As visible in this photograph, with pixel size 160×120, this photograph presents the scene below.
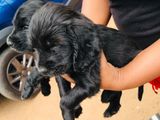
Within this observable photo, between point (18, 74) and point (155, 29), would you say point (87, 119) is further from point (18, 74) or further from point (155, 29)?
point (155, 29)

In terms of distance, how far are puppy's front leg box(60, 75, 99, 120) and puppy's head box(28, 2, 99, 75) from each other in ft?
0.42

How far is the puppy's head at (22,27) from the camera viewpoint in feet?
4.98

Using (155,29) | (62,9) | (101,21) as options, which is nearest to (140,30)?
(155,29)

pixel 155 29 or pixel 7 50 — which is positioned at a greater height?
pixel 155 29

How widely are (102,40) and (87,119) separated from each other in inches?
73.6

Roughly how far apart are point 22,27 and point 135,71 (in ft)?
1.58

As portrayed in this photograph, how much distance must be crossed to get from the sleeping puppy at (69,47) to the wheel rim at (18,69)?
1.91m

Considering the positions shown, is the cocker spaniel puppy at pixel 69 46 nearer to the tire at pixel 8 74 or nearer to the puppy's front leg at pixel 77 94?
the puppy's front leg at pixel 77 94

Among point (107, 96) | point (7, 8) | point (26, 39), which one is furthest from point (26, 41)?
point (7, 8)

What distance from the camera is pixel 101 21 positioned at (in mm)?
1917

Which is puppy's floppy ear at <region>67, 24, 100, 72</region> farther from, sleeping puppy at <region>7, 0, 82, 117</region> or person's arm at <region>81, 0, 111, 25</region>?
person's arm at <region>81, 0, 111, 25</region>

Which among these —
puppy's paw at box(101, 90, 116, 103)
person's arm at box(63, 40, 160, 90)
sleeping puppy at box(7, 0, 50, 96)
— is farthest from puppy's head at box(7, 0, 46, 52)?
puppy's paw at box(101, 90, 116, 103)

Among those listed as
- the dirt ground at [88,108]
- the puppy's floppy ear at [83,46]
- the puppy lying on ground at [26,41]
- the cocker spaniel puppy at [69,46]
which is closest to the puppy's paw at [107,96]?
the puppy lying on ground at [26,41]

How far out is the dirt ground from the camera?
3309mm
